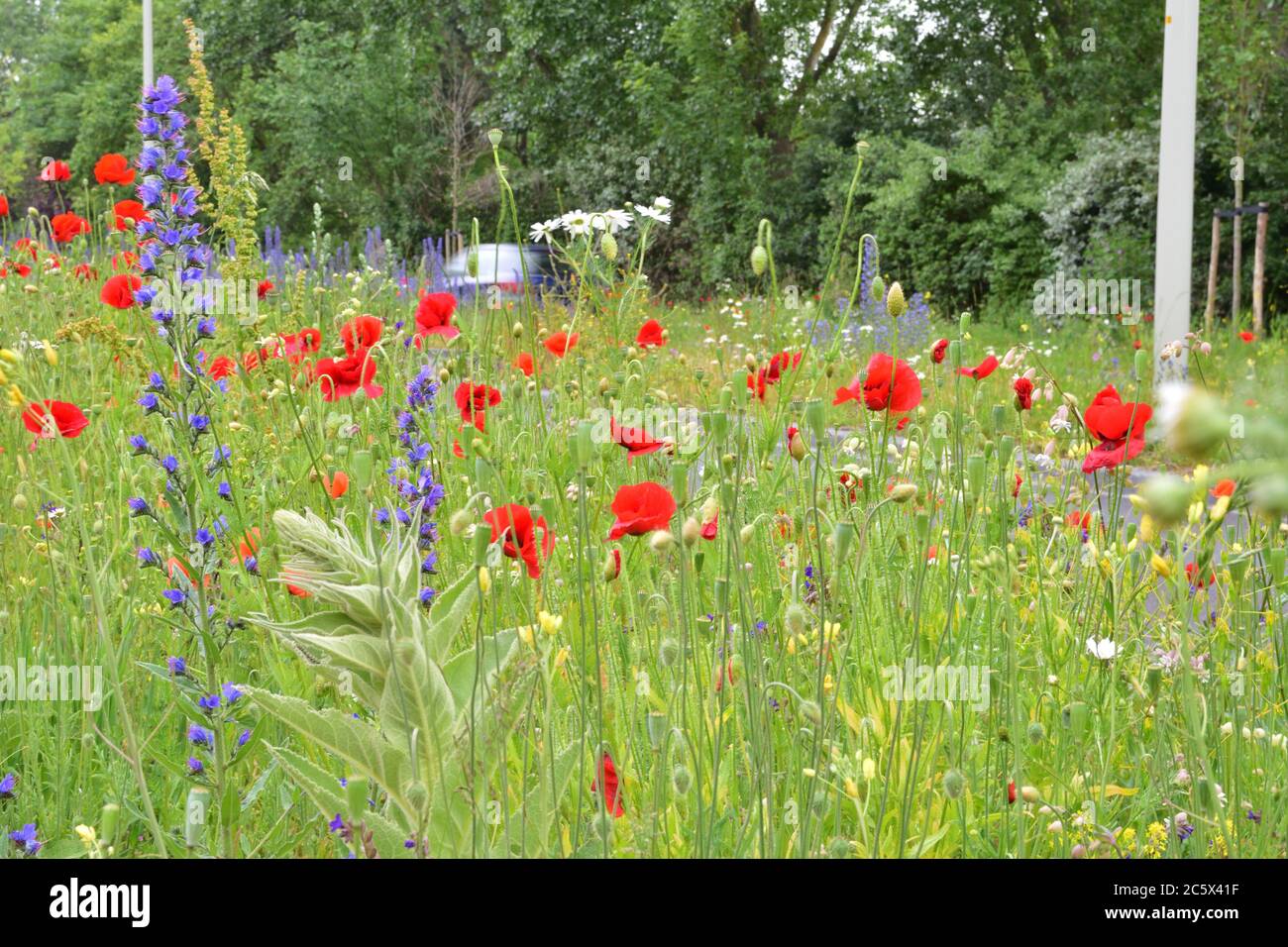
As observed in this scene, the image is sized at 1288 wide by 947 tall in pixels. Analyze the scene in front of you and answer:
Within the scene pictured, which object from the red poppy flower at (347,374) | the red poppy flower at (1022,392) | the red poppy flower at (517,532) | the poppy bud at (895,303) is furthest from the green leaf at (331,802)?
the red poppy flower at (1022,392)

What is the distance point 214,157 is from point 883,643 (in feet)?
5.95

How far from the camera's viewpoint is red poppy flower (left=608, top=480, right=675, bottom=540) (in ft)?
5.44

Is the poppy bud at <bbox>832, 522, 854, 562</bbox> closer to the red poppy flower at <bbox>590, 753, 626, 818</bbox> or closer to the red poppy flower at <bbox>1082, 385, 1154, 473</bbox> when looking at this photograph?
the red poppy flower at <bbox>590, 753, 626, 818</bbox>

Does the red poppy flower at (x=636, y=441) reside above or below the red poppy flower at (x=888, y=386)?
below

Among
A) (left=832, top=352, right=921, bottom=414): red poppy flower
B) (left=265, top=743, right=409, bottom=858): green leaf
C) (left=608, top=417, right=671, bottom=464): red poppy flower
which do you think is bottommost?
(left=265, top=743, right=409, bottom=858): green leaf

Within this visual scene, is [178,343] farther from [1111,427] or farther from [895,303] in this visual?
[1111,427]

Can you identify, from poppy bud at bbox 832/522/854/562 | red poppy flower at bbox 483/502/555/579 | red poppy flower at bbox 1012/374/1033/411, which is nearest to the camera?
poppy bud at bbox 832/522/854/562

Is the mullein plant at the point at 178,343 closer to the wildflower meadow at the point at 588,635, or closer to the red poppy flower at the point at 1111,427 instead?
the wildflower meadow at the point at 588,635

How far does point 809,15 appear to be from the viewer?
66.5 ft

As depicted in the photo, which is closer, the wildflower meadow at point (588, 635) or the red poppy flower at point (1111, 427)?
the wildflower meadow at point (588, 635)

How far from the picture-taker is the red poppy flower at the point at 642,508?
1658 mm

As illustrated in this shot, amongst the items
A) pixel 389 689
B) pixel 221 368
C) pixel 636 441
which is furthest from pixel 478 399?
pixel 389 689

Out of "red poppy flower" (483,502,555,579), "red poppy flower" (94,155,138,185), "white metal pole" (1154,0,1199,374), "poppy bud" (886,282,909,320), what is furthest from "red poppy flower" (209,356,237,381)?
"white metal pole" (1154,0,1199,374)

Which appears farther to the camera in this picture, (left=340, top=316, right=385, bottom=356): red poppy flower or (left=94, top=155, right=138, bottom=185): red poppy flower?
(left=94, top=155, right=138, bottom=185): red poppy flower
